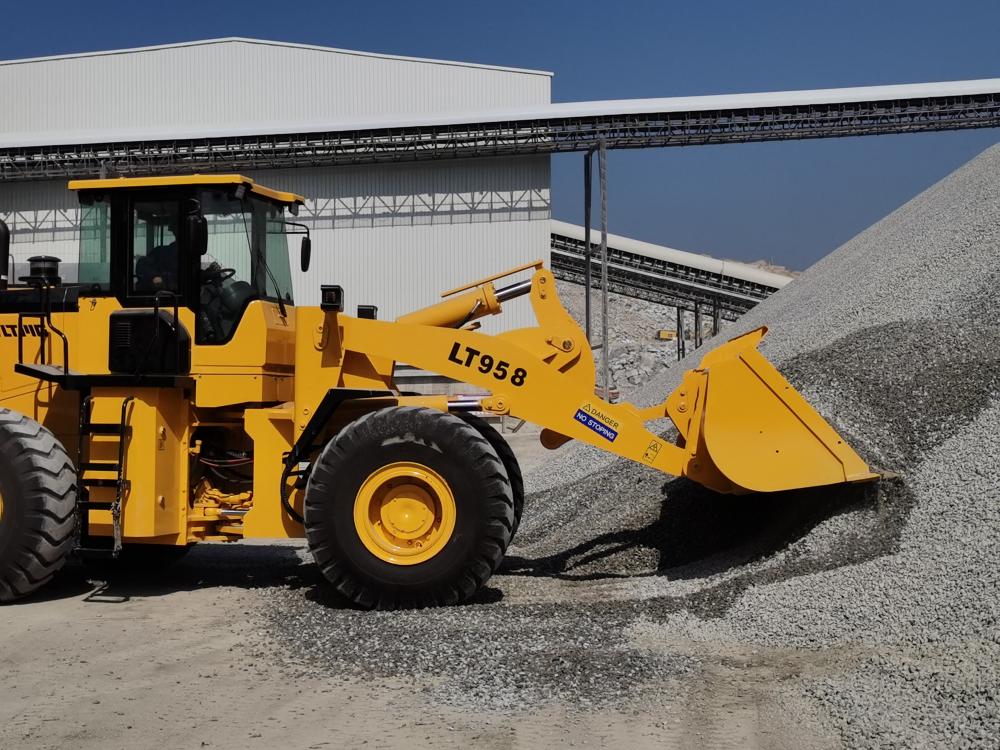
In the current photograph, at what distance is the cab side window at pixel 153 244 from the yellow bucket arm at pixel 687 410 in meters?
1.32

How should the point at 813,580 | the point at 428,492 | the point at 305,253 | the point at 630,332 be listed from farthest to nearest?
the point at 630,332 → the point at 305,253 → the point at 428,492 → the point at 813,580

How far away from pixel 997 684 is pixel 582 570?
400cm

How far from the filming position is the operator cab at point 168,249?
741 cm

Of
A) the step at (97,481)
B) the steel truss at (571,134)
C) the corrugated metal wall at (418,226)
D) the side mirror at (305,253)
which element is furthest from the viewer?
the corrugated metal wall at (418,226)

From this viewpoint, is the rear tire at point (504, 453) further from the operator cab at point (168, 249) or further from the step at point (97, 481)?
the step at point (97, 481)

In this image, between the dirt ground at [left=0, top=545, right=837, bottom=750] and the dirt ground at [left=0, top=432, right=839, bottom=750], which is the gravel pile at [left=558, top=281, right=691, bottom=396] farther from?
the dirt ground at [left=0, top=545, right=837, bottom=750]

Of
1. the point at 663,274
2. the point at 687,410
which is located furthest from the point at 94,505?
the point at 663,274

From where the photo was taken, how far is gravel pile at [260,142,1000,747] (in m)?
4.98

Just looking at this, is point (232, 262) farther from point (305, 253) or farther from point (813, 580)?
point (813, 580)

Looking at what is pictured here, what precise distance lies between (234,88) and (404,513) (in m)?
25.9

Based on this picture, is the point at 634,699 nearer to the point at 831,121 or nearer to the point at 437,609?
the point at 437,609

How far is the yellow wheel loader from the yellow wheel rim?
0.01 meters

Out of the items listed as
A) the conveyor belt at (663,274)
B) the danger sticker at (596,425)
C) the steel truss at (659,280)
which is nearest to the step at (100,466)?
the danger sticker at (596,425)

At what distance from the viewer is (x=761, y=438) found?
705 centimetres
